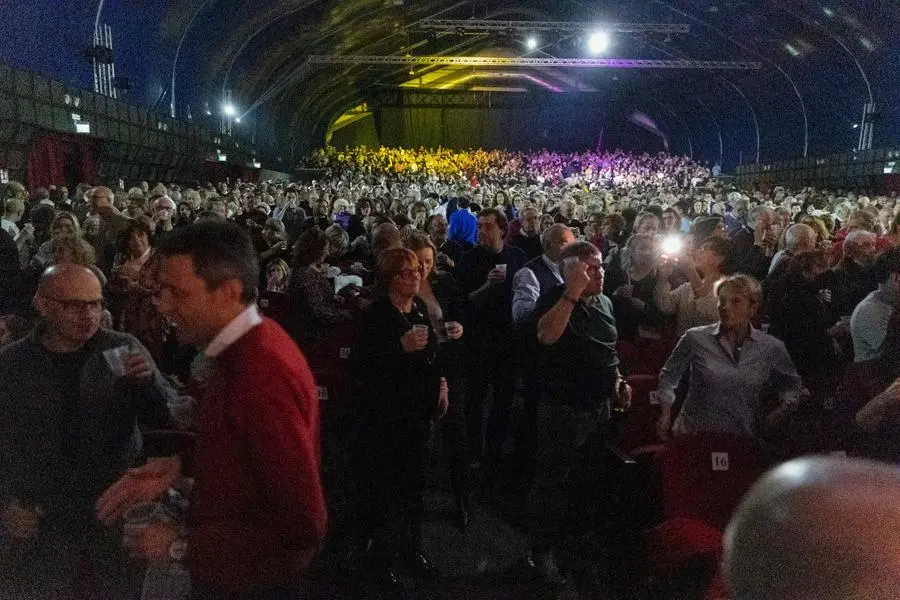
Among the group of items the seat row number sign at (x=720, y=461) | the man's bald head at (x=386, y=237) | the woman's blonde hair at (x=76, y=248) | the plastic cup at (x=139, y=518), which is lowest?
the seat row number sign at (x=720, y=461)

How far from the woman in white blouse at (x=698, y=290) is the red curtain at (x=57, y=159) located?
437 inches

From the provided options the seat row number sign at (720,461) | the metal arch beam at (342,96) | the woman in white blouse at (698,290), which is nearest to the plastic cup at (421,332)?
the seat row number sign at (720,461)

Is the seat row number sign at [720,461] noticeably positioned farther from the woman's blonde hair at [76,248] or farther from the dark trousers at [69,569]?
the woman's blonde hair at [76,248]

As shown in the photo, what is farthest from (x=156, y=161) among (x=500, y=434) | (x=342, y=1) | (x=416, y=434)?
(x=416, y=434)

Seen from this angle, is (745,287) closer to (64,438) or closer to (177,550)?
(177,550)

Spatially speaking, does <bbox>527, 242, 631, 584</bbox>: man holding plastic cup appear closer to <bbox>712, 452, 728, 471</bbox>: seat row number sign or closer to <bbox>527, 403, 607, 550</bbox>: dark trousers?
<bbox>527, 403, 607, 550</bbox>: dark trousers

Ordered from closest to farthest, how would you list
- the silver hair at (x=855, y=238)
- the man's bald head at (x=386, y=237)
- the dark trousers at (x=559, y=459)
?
the dark trousers at (x=559, y=459), the man's bald head at (x=386, y=237), the silver hair at (x=855, y=238)

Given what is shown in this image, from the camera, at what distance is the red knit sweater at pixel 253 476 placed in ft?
5.16

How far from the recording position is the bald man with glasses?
2568 millimetres

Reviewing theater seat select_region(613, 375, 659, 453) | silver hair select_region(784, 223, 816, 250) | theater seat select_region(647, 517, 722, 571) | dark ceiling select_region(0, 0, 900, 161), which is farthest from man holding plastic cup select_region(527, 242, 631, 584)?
dark ceiling select_region(0, 0, 900, 161)

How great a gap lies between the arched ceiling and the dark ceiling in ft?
0.22

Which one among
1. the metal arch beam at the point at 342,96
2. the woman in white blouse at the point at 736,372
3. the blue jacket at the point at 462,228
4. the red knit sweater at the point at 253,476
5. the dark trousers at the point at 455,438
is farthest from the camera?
the metal arch beam at the point at 342,96

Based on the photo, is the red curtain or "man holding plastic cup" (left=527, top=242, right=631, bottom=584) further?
the red curtain

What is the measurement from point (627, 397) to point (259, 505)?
252 centimetres
